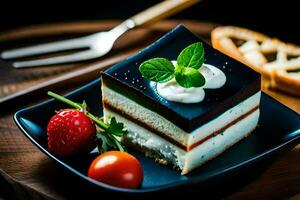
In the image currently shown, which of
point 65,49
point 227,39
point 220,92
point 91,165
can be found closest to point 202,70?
point 220,92

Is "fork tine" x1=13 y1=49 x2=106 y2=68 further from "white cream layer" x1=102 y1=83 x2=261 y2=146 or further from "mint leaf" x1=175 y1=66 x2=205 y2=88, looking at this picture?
"mint leaf" x1=175 y1=66 x2=205 y2=88

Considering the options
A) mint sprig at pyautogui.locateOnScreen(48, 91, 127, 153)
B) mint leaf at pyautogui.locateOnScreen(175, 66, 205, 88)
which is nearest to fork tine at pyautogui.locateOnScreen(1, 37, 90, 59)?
mint sprig at pyautogui.locateOnScreen(48, 91, 127, 153)

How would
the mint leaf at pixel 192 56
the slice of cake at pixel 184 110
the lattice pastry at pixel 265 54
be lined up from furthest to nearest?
the lattice pastry at pixel 265 54 → the mint leaf at pixel 192 56 → the slice of cake at pixel 184 110

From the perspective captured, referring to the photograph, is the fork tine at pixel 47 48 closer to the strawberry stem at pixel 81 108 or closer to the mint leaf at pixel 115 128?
the strawberry stem at pixel 81 108

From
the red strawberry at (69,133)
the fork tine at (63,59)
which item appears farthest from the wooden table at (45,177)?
the fork tine at (63,59)

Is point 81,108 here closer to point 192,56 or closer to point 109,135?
point 109,135

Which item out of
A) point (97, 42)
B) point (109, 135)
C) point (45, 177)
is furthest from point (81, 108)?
point (97, 42)

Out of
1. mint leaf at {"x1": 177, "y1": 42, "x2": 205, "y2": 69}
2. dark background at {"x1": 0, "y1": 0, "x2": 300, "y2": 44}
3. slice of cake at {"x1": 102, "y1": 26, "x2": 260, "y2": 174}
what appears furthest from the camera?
dark background at {"x1": 0, "y1": 0, "x2": 300, "y2": 44}
